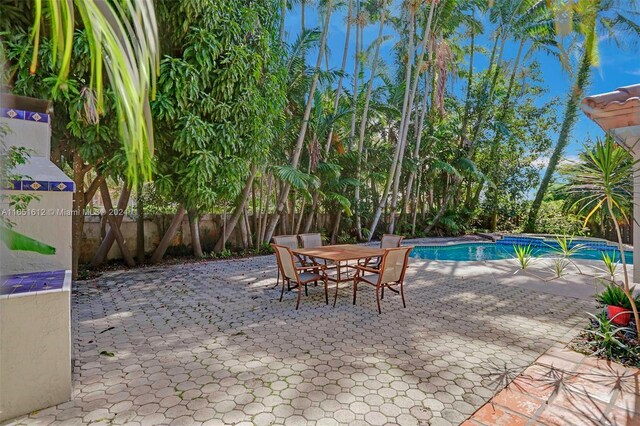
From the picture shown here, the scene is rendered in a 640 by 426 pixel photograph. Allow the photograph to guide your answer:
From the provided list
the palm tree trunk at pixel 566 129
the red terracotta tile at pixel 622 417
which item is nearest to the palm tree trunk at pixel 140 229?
the red terracotta tile at pixel 622 417

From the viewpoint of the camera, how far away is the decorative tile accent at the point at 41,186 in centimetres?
287

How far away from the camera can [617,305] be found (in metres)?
3.51

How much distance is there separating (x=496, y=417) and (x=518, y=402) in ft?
0.93

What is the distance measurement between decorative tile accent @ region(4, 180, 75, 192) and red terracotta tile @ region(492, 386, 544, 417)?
3.93 metres

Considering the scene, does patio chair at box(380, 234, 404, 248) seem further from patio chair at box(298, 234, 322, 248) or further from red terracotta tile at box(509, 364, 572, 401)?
red terracotta tile at box(509, 364, 572, 401)

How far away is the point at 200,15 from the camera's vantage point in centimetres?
570

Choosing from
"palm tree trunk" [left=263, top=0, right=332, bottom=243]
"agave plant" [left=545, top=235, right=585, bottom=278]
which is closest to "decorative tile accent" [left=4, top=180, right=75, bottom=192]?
"agave plant" [left=545, top=235, right=585, bottom=278]

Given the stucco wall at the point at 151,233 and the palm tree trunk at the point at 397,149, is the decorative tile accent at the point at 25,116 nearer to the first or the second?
the stucco wall at the point at 151,233

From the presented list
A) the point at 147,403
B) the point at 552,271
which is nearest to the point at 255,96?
the point at 147,403

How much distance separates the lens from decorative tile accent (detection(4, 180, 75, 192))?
287 cm

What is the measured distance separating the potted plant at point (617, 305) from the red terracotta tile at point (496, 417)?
194cm

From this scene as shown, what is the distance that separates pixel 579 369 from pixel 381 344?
1.61 meters

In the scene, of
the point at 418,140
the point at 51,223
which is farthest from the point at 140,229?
the point at 418,140

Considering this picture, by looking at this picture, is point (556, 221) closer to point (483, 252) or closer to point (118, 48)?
point (483, 252)
